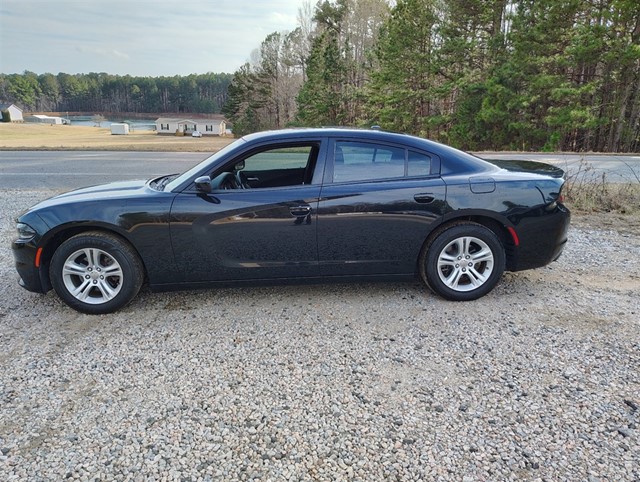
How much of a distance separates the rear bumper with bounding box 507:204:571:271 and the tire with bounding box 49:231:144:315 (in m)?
3.35

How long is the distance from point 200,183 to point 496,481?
2.84 m

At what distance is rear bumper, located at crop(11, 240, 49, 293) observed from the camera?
3506 millimetres

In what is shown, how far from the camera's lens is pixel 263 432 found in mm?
2260

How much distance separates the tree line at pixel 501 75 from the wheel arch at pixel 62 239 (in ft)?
81.6

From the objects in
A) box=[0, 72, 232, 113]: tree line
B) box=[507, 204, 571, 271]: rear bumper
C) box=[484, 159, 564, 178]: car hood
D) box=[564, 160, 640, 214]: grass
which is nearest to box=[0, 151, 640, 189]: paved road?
box=[564, 160, 640, 214]: grass

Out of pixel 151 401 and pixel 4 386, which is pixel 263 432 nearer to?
pixel 151 401

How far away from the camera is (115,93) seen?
151 meters

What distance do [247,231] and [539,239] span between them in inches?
103

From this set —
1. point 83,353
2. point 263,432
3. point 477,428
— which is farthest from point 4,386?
point 477,428

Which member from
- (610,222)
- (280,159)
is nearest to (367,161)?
(280,159)

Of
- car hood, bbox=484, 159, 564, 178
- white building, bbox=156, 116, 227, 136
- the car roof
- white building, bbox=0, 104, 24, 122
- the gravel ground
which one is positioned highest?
white building, bbox=0, 104, 24, 122

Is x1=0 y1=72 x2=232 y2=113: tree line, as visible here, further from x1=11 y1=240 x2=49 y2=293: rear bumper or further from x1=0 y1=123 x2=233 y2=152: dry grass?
x1=11 y1=240 x2=49 y2=293: rear bumper

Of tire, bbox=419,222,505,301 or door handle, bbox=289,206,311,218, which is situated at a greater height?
door handle, bbox=289,206,311,218

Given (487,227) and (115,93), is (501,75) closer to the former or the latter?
(487,227)
